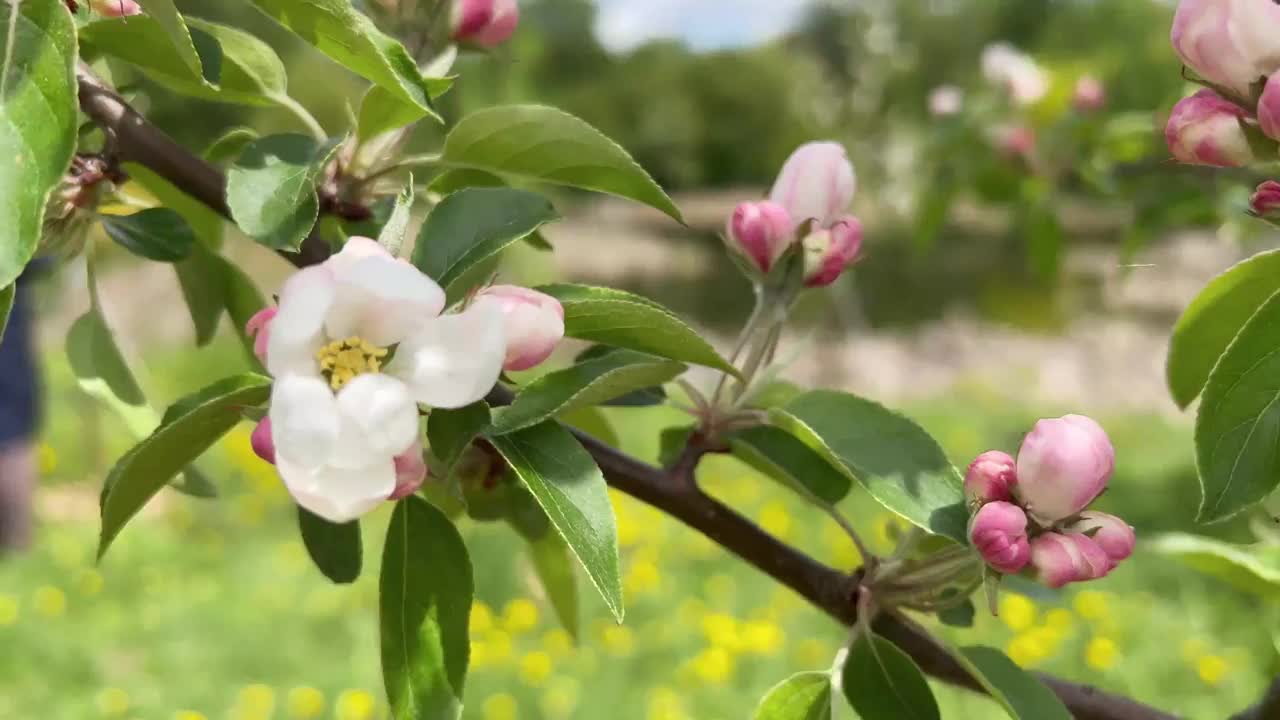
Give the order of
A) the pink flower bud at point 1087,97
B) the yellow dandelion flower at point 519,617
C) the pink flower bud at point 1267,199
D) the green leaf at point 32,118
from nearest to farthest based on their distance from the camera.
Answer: the green leaf at point 32,118 → the pink flower bud at point 1267,199 → the pink flower bud at point 1087,97 → the yellow dandelion flower at point 519,617

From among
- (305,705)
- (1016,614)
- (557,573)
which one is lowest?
(305,705)

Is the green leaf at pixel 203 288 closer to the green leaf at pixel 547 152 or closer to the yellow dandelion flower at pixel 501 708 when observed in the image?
the green leaf at pixel 547 152

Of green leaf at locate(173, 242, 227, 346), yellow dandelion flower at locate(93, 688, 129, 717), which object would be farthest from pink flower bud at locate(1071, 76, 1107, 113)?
yellow dandelion flower at locate(93, 688, 129, 717)

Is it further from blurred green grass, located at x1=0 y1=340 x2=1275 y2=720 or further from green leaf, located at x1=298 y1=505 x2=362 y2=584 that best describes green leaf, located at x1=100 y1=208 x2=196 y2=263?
blurred green grass, located at x1=0 y1=340 x2=1275 y2=720

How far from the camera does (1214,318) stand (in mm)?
574

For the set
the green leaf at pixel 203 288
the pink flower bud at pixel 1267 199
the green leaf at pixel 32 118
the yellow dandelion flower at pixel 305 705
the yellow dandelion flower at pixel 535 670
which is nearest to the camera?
the green leaf at pixel 32 118

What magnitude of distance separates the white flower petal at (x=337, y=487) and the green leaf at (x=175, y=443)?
41 mm

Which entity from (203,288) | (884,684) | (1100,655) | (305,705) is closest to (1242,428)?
(884,684)

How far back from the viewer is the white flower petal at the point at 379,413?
372 millimetres

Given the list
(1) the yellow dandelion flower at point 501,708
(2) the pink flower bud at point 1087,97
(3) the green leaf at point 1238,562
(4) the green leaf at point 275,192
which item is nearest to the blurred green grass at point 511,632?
(1) the yellow dandelion flower at point 501,708

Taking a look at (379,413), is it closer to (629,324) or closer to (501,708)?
(629,324)

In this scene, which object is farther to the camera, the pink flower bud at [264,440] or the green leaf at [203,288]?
the green leaf at [203,288]

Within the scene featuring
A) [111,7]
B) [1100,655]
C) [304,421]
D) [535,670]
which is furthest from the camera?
[1100,655]

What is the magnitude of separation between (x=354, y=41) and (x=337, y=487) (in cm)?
18
